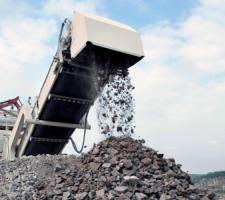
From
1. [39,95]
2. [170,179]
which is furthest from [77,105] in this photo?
[170,179]

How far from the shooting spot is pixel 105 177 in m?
6.07

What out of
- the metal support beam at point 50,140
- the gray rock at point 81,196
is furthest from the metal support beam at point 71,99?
the gray rock at point 81,196

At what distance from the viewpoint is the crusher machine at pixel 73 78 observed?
6926 mm

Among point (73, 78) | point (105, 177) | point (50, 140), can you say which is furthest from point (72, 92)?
point (105, 177)

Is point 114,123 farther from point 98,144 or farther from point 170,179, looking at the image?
point 170,179

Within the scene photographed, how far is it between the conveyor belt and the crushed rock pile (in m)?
1.20

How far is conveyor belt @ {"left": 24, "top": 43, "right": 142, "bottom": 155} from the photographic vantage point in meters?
7.14

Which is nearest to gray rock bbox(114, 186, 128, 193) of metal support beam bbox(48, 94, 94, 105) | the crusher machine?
the crusher machine

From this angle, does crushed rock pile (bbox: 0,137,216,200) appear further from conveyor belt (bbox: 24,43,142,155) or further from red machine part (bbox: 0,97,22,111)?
red machine part (bbox: 0,97,22,111)

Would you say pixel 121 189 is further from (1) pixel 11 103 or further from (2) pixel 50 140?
(1) pixel 11 103

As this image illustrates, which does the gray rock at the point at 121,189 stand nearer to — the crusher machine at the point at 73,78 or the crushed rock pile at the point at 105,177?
the crushed rock pile at the point at 105,177

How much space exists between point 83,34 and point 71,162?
2193 millimetres

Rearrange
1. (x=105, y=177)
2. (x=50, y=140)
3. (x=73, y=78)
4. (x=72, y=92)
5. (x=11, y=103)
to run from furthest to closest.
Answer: (x=11, y=103)
(x=50, y=140)
(x=72, y=92)
(x=73, y=78)
(x=105, y=177)

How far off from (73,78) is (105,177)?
2.33 meters
